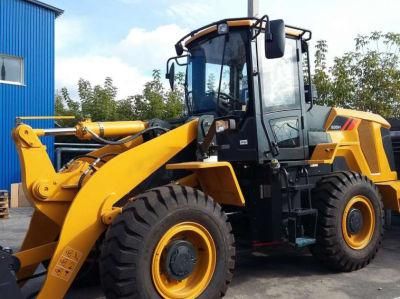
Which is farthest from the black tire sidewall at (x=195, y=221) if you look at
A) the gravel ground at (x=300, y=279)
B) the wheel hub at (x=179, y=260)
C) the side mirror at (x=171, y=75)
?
the side mirror at (x=171, y=75)

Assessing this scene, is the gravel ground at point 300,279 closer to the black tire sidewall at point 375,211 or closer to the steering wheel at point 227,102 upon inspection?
the black tire sidewall at point 375,211

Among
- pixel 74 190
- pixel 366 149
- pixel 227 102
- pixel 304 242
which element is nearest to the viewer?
pixel 74 190

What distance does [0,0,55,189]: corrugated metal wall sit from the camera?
1508cm

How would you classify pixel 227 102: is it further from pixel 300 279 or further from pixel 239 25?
pixel 300 279

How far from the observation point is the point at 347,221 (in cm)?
623

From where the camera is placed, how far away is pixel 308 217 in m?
6.05

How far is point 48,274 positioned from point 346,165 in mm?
4289

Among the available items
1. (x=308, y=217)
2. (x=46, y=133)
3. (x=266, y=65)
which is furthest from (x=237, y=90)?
A: (x=46, y=133)

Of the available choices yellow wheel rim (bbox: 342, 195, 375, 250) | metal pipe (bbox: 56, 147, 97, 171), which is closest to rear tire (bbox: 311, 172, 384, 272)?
yellow wheel rim (bbox: 342, 195, 375, 250)

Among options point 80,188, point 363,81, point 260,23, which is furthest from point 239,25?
point 363,81

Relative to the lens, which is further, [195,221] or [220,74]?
[220,74]

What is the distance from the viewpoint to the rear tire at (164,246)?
424cm

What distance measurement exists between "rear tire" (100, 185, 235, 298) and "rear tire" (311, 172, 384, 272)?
1567 millimetres

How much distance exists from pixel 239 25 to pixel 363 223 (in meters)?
2.99
